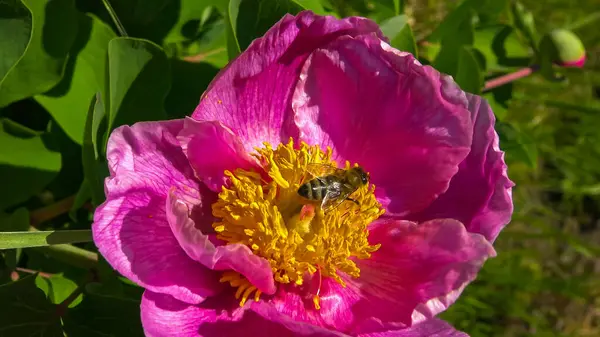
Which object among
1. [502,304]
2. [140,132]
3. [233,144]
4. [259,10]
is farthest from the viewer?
[502,304]

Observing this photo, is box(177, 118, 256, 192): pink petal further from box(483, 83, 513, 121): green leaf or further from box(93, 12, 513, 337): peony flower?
box(483, 83, 513, 121): green leaf

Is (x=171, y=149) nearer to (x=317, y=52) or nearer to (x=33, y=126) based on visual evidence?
(x=317, y=52)

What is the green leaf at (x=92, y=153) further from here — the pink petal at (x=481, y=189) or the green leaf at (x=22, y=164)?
the pink petal at (x=481, y=189)

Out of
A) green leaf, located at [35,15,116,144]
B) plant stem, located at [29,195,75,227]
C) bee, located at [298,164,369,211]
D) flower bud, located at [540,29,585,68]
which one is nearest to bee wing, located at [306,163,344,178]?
bee, located at [298,164,369,211]

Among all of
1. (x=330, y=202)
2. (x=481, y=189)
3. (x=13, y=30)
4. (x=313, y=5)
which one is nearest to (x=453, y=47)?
(x=313, y=5)

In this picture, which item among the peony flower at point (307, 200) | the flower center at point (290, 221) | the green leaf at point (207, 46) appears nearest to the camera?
the peony flower at point (307, 200)

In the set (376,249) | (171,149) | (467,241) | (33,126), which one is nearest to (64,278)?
(33,126)

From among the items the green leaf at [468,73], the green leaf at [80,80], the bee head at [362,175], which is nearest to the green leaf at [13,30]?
the green leaf at [80,80]
